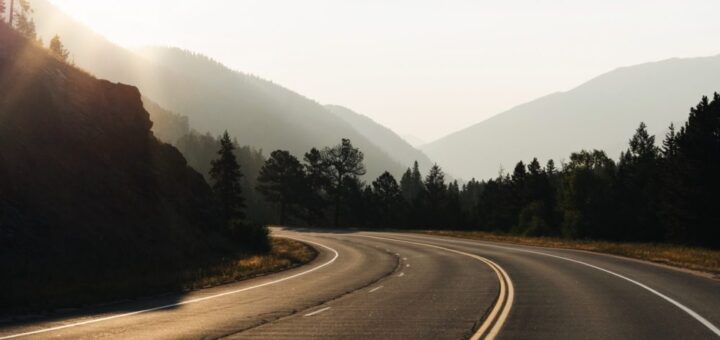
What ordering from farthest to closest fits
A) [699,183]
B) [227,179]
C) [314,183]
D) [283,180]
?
[314,183], [283,180], [227,179], [699,183]

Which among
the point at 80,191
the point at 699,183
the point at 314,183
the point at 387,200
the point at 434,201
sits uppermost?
the point at 314,183

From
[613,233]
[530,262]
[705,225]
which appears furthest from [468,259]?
[613,233]

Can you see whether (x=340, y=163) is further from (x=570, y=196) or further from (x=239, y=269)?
(x=239, y=269)

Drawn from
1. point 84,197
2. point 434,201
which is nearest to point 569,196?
point 434,201

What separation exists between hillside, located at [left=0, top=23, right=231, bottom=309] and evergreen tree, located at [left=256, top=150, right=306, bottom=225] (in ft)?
197

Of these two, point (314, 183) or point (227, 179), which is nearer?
point (227, 179)

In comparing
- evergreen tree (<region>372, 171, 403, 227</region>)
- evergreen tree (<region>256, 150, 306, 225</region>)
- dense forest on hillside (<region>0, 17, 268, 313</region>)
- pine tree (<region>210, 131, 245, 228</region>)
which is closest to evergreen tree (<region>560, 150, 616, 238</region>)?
evergreen tree (<region>372, 171, 403, 227</region>)

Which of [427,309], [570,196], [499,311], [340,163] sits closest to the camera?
[499,311]

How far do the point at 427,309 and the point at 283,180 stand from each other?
85036 mm

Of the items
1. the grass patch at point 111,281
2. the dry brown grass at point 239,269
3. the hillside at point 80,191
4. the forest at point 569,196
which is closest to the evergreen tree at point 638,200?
the forest at point 569,196

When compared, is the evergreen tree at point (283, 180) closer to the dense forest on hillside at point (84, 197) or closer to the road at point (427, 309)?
the dense forest on hillside at point (84, 197)

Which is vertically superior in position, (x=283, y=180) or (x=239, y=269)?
(x=283, y=180)

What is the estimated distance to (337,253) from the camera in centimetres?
3962

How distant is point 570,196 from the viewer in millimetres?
95438
